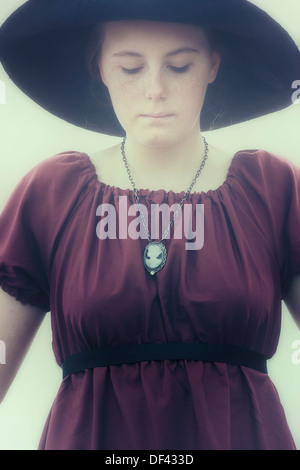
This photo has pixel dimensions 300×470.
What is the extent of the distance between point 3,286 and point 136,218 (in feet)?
0.78

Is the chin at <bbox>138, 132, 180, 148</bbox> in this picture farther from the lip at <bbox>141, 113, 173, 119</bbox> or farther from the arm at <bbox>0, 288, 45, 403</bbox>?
the arm at <bbox>0, 288, 45, 403</bbox>

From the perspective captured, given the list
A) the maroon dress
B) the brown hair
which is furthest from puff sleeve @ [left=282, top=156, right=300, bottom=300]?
the brown hair

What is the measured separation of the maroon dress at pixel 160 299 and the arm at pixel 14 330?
2 cm

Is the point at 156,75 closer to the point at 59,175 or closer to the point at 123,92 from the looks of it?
the point at 123,92

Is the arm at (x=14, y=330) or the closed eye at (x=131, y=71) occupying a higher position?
the closed eye at (x=131, y=71)

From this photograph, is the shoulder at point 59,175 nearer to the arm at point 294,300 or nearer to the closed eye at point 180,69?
the closed eye at point 180,69

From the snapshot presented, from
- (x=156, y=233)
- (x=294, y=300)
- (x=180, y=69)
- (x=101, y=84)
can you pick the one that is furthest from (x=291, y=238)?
(x=101, y=84)

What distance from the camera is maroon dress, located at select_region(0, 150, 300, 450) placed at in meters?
0.92

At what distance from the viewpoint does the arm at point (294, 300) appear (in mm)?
1048

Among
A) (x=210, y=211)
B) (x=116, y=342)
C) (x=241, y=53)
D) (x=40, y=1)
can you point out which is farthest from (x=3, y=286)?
(x=241, y=53)

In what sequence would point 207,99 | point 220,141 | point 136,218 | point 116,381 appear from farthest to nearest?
1. point 220,141
2. point 207,99
3. point 136,218
4. point 116,381

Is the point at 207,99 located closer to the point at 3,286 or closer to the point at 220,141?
the point at 220,141

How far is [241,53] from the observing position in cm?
110

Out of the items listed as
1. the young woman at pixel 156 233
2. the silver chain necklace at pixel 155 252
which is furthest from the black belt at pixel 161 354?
the silver chain necklace at pixel 155 252
